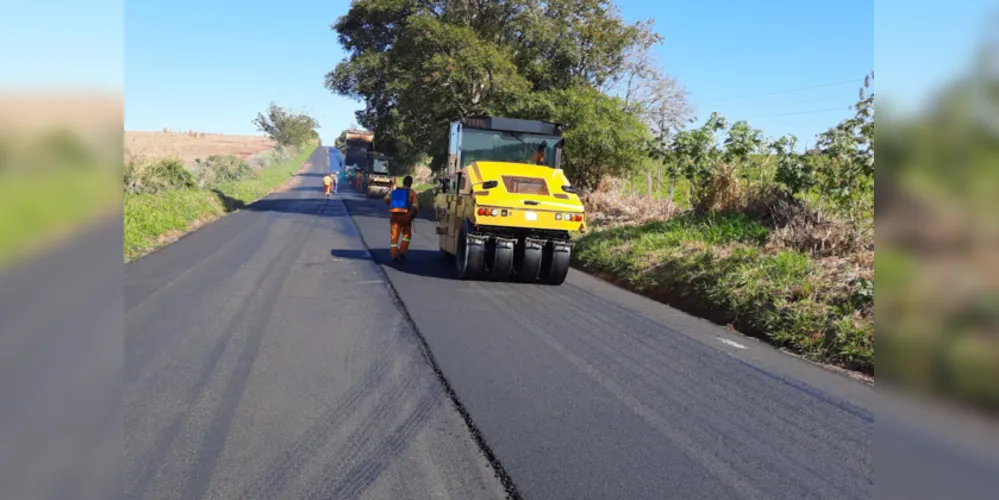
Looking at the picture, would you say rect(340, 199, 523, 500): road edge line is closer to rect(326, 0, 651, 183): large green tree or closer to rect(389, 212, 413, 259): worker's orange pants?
rect(389, 212, 413, 259): worker's orange pants

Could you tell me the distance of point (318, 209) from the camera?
3028 centimetres

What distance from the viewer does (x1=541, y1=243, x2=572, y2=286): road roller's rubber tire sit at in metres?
12.5

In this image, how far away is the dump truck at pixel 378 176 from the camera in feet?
139

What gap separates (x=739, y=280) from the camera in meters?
10.6

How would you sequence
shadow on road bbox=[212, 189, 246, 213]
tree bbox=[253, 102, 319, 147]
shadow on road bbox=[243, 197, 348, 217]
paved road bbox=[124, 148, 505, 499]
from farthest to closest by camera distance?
tree bbox=[253, 102, 319, 147] < shadow on road bbox=[212, 189, 246, 213] < shadow on road bbox=[243, 197, 348, 217] < paved road bbox=[124, 148, 505, 499]

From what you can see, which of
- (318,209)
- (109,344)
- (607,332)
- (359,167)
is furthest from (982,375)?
(359,167)

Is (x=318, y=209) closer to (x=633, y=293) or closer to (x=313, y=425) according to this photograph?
(x=633, y=293)

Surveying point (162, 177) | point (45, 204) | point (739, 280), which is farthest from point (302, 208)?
point (45, 204)

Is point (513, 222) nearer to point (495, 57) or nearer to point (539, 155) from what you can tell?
point (539, 155)

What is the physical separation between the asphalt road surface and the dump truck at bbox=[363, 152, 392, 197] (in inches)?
1263

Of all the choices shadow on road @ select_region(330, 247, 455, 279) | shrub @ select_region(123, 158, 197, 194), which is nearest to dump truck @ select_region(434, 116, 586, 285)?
shadow on road @ select_region(330, 247, 455, 279)

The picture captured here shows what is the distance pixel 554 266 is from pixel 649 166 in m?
13.4

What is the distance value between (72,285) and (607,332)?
742cm

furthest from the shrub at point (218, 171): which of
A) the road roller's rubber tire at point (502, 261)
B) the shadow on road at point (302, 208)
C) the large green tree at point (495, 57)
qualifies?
the road roller's rubber tire at point (502, 261)
